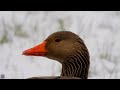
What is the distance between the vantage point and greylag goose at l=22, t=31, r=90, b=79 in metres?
4.40

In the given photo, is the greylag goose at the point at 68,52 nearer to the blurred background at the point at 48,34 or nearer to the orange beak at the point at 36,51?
the orange beak at the point at 36,51

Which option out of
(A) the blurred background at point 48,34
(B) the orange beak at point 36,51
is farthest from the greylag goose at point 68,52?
(A) the blurred background at point 48,34

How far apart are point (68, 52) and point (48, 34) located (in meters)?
1.68

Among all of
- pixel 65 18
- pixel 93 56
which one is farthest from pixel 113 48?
pixel 65 18

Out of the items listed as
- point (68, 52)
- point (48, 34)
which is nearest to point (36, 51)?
point (68, 52)

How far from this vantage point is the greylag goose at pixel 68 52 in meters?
4.40

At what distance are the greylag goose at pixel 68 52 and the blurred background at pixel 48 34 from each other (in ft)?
2.05

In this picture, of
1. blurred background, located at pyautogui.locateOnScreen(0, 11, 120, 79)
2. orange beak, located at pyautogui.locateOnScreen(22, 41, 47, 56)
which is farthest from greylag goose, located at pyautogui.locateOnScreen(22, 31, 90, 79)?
blurred background, located at pyautogui.locateOnScreen(0, 11, 120, 79)

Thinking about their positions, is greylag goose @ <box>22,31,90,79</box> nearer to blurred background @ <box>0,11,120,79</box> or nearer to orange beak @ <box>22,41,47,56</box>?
orange beak @ <box>22,41,47,56</box>

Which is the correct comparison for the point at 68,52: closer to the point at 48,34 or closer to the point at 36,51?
the point at 36,51

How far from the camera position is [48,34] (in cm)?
612

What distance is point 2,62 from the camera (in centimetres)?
543
